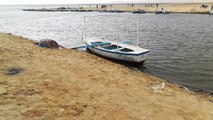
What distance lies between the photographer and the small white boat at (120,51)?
23641mm

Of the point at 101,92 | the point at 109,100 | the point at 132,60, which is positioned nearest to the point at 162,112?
the point at 109,100

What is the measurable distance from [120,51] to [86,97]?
13.6 metres

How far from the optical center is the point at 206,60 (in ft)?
84.1

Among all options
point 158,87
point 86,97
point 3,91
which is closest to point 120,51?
point 158,87

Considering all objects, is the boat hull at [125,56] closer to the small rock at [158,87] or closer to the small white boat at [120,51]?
the small white boat at [120,51]

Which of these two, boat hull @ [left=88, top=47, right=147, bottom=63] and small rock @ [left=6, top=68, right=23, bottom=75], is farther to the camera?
boat hull @ [left=88, top=47, right=147, bottom=63]

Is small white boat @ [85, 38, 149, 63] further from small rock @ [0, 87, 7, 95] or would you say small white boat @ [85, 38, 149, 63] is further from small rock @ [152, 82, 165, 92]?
small rock @ [0, 87, 7, 95]

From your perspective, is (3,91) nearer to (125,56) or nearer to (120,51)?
(125,56)

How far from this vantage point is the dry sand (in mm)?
10289

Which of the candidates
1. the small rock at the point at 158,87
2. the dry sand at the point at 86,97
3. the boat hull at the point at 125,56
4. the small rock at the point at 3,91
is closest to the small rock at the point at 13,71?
the dry sand at the point at 86,97

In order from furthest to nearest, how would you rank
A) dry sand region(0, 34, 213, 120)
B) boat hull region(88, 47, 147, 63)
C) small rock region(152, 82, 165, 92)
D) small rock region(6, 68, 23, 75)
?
boat hull region(88, 47, 147, 63) < small rock region(6, 68, 23, 75) < small rock region(152, 82, 165, 92) < dry sand region(0, 34, 213, 120)

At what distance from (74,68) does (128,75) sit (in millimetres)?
3976

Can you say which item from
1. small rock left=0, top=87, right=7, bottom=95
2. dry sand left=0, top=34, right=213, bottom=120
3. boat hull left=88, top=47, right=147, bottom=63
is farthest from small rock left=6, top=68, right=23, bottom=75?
boat hull left=88, top=47, right=147, bottom=63

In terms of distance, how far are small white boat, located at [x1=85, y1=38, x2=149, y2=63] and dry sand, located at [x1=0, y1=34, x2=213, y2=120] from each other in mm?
6589
